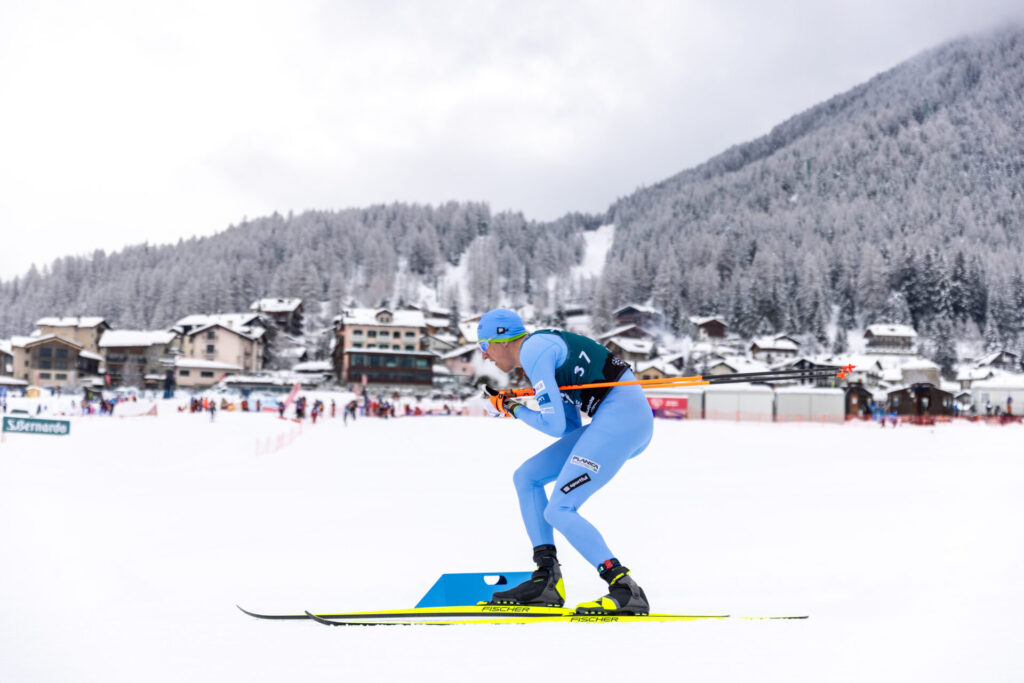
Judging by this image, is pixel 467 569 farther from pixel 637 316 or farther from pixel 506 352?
pixel 637 316

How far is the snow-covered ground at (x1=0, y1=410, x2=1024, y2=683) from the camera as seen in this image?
2.76 metres

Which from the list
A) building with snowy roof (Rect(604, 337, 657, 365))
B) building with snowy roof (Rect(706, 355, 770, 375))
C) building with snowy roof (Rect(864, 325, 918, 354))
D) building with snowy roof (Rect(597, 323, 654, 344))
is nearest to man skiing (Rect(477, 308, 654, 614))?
building with snowy roof (Rect(706, 355, 770, 375))

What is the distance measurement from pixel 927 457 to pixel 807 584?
1683 centimetres

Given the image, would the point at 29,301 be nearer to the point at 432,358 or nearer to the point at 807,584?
the point at 432,358

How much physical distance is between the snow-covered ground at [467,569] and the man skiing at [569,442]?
0.78 ft

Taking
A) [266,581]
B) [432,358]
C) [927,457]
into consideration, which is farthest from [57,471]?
[432,358]

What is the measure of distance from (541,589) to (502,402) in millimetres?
998

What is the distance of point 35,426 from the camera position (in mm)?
15648

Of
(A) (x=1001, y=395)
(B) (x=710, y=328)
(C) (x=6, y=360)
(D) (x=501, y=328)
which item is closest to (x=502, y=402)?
(D) (x=501, y=328)

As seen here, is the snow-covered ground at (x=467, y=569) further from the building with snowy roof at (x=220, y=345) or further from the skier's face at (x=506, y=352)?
the building with snowy roof at (x=220, y=345)

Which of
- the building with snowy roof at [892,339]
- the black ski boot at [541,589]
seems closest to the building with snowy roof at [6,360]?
the black ski boot at [541,589]

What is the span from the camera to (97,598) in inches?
140

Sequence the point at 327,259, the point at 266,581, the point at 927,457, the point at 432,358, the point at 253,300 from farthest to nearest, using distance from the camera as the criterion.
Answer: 1. the point at 327,259
2. the point at 253,300
3. the point at 432,358
4. the point at 927,457
5. the point at 266,581

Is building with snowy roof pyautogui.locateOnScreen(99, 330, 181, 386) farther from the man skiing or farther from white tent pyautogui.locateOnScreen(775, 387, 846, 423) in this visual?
the man skiing
